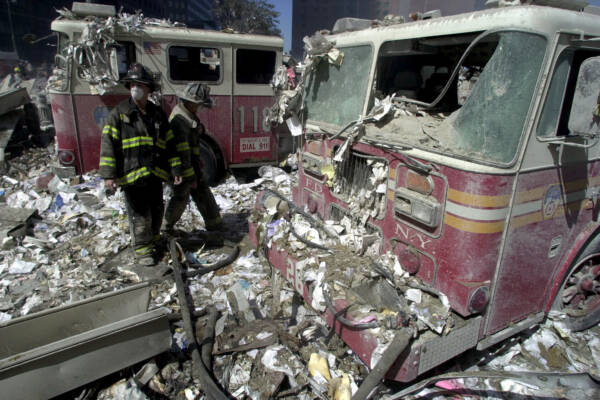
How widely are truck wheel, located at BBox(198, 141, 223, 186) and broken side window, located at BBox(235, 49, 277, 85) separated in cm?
131

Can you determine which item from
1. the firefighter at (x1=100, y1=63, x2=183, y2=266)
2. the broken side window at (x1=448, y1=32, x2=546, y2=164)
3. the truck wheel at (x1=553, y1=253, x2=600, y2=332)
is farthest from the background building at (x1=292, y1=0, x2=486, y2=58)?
the broken side window at (x1=448, y1=32, x2=546, y2=164)

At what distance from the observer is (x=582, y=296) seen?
3.17 meters

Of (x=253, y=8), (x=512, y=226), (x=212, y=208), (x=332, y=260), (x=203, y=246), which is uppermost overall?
(x=253, y=8)

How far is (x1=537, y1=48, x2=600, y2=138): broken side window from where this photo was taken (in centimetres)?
207

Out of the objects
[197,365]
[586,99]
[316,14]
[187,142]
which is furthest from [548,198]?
[316,14]

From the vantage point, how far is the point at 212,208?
4.91m

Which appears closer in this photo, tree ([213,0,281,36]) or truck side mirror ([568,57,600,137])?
truck side mirror ([568,57,600,137])

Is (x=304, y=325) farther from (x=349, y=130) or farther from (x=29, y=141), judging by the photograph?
(x=29, y=141)

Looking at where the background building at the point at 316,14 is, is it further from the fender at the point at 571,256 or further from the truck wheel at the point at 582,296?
the fender at the point at 571,256

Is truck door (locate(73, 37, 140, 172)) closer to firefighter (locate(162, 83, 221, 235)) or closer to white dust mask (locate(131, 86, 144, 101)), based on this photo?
firefighter (locate(162, 83, 221, 235))

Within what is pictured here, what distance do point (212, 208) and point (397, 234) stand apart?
2882 millimetres

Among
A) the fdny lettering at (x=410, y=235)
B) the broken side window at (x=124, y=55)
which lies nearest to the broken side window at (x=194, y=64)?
the broken side window at (x=124, y=55)

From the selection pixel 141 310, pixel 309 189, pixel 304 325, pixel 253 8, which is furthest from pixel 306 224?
pixel 253 8

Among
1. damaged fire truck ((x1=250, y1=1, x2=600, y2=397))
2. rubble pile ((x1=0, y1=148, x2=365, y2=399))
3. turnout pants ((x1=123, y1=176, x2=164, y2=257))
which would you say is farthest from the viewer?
turnout pants ((x1=123, y1=176, x2=164, y2=257))
